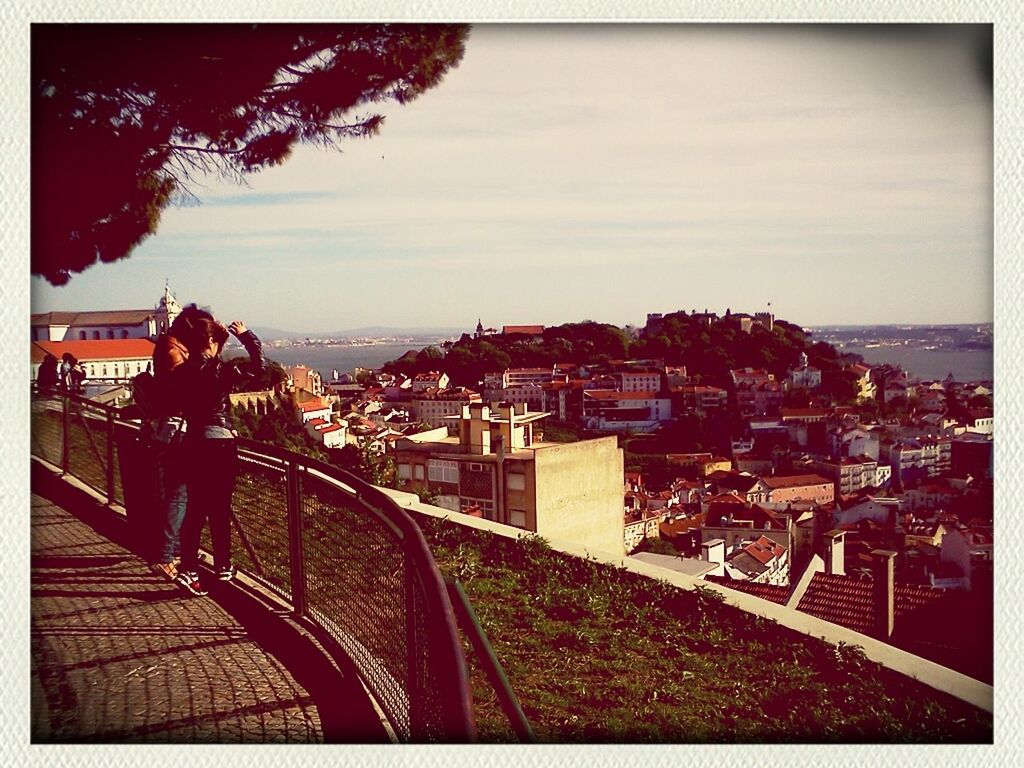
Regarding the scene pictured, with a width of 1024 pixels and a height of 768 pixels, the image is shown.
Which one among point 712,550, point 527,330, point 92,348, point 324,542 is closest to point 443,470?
point 324,542

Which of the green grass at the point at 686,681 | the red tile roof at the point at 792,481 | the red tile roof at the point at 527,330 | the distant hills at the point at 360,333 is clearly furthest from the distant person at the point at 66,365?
the red tile roof at the point at 792,481

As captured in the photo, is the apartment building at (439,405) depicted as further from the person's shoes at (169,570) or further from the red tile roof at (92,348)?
the person's shoes at (169,570)

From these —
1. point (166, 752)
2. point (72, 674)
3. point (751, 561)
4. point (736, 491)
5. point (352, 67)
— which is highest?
point (352, 67)

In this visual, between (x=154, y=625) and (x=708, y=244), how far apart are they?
2.43 m

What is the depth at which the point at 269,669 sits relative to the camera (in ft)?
10.7

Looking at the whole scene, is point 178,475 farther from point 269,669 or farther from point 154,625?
point 269,669

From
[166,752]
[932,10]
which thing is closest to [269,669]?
[166,752]

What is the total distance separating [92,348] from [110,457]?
59 cm

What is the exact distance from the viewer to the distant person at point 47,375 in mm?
3693

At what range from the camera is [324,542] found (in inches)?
144

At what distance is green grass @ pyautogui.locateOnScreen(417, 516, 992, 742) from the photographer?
336 cm

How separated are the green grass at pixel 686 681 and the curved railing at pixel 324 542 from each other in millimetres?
Answer: 334

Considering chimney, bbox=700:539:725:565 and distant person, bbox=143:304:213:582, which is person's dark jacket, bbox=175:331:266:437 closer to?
distant person, bbox=143:304:213:582

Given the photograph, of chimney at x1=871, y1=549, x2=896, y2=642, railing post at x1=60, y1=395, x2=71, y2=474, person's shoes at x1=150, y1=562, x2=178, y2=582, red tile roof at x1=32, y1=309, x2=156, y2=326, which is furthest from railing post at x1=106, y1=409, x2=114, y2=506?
chimney at x1=871, y1=549, x2=896, y2=642
